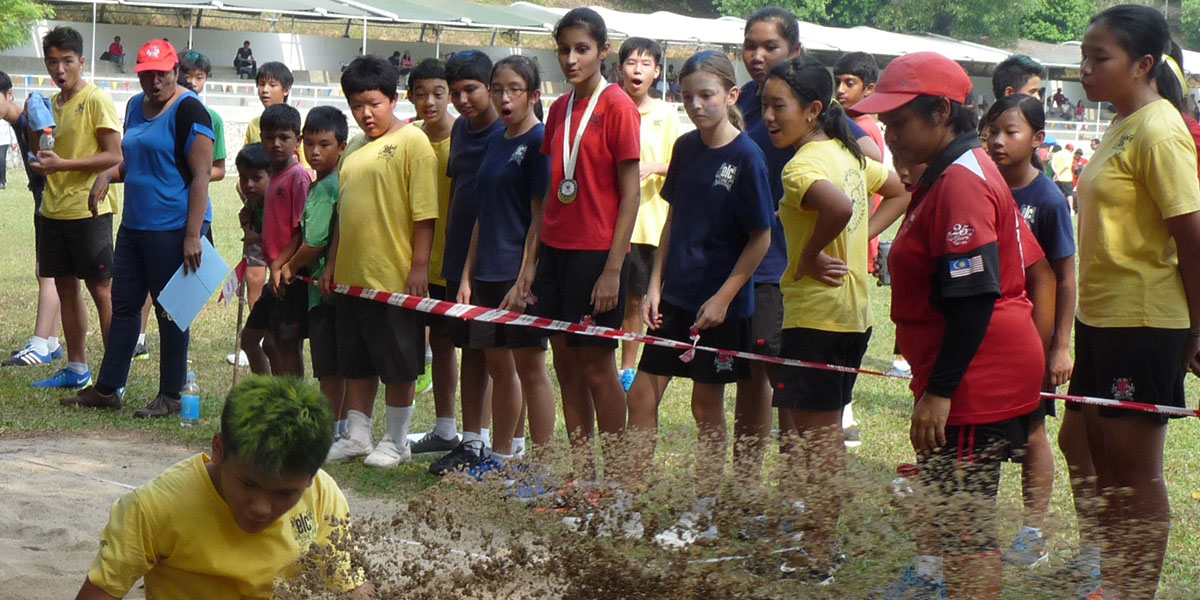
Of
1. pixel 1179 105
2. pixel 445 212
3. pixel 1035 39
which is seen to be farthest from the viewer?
pixel 1035 39

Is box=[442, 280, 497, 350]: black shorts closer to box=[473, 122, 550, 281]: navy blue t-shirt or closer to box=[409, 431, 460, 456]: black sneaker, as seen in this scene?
box=[473, 122, 550, 281]: navy blue t-shirt

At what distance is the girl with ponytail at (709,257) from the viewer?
5148mm

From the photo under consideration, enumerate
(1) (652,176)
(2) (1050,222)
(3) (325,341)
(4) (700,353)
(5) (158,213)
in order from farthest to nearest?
(1) (652,176), (5) (158,213), (3) (325,341), (4) (700,353), (2) (1050,222)

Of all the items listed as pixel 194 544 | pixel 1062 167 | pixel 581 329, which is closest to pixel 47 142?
pixel 581 329

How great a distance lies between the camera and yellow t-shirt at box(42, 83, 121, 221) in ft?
26.2

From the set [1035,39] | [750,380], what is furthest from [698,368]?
[1035,39]

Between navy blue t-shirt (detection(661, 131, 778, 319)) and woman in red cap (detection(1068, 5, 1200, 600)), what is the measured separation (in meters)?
1.42

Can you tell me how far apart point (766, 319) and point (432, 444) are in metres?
2.14

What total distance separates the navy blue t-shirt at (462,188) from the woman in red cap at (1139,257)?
304 centimetres

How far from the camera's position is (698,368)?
202 inches

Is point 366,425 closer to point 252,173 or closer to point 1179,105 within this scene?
point 252,173

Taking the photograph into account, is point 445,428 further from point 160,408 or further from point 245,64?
point 245,64

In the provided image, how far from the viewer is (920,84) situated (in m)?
3.58

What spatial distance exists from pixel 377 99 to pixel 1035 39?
308 feet
